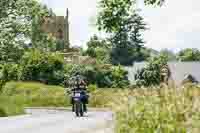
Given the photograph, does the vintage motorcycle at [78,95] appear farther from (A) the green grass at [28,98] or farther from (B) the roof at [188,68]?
(B) the roof at [188,68]

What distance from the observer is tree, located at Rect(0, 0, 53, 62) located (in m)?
65.8

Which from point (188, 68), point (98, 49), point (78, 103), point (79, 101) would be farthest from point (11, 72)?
point (98, 49)

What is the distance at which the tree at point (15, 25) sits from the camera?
2589 inches

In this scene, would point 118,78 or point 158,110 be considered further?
point 118,78

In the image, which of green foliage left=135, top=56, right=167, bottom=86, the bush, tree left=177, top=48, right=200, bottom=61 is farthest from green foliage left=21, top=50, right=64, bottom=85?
tree left=177, top=48, right=200, bottom=61

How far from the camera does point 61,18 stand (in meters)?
168

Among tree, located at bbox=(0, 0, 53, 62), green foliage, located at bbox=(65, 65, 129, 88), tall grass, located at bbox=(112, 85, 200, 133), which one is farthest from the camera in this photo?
green foliage, located at bbox=(65, 65, 129, 88)

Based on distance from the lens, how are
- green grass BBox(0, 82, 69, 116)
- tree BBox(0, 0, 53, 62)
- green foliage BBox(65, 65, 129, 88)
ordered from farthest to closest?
green foliage BBox(65, 65, 129, 88)
tree BBox(0, 0, 53, 62)
green grass BBox(0, 82, 69, 116)

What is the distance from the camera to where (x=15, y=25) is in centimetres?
6700

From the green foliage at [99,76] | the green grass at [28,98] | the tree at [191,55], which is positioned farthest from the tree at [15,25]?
the tree at [191,55]

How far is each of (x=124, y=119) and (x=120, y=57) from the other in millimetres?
124615

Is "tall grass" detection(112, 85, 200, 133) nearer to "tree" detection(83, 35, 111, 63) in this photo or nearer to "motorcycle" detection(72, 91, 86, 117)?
"motorcycle" detection(72, 91, 86, 117)

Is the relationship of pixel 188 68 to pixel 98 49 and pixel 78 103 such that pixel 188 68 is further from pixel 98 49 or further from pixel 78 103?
pixel 78 103

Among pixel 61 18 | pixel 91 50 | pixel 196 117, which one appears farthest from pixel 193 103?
pixel 61 18
